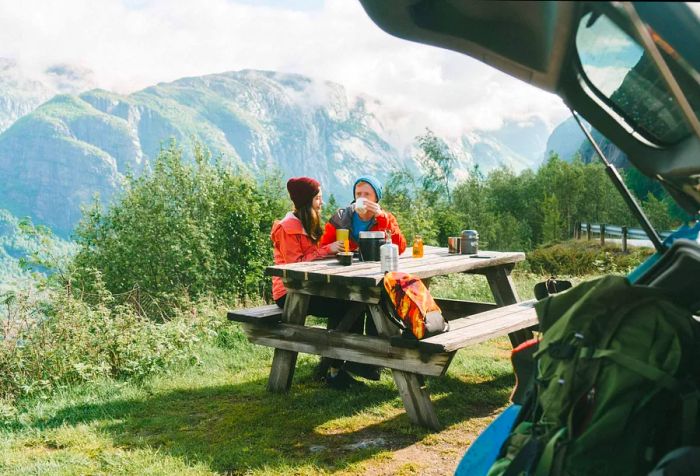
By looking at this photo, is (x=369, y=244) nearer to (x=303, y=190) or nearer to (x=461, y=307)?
(x=303, y=190)

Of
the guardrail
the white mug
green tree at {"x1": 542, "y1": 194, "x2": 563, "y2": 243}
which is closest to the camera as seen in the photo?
the white mug

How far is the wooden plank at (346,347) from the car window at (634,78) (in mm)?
2509

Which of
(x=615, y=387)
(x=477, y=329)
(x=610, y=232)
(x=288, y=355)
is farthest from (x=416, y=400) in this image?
(x=610, y=232)

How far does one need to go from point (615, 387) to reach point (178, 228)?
31174mm

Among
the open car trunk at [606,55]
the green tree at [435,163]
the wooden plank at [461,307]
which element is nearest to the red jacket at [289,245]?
the wooden plank at [461,307]

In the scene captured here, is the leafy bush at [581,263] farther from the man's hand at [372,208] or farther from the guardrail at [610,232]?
the man's hand at [372,208]

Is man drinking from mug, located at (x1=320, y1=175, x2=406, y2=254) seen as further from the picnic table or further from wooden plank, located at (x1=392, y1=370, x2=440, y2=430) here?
wooden plank, located at (x1=392, y1=370, x2=440, y2=430)

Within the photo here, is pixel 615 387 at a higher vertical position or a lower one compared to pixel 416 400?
higher

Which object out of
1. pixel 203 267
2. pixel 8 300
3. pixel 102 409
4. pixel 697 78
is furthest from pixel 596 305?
pixel 203 267

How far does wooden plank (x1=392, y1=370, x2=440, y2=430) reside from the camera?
4320 mm

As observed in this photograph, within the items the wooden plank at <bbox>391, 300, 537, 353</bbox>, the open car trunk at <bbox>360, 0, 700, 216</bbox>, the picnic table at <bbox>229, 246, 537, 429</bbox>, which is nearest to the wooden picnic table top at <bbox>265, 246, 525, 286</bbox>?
the picnic table at <bbox>229, 246, 537, 429</bbox>

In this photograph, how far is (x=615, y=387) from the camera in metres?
1.61

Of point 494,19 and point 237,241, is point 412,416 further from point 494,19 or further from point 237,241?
point 237,241

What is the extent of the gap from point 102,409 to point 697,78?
4.36 meters
